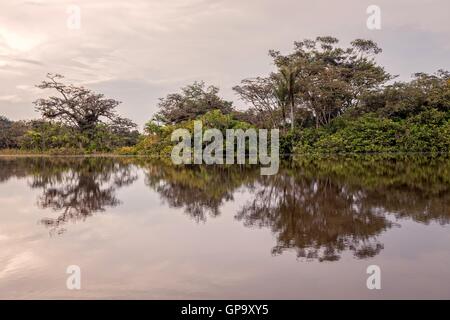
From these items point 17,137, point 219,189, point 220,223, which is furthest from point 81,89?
point 220,223

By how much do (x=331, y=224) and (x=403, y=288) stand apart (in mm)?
2309

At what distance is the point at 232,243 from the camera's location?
4.79 meters

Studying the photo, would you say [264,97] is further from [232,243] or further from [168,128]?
[232,243]

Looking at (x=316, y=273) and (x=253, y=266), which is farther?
(x=253, y=266)

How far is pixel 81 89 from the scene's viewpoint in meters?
38.2

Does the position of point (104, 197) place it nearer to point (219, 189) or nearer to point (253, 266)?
point (219, 189)

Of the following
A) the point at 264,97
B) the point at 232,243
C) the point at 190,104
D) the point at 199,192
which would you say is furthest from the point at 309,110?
the point at 232,243

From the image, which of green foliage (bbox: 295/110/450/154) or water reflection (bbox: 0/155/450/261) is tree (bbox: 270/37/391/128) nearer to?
green foliage (bbox: 295/110/450/154)

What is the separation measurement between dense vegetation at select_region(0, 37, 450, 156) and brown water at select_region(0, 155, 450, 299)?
19650 millimetres

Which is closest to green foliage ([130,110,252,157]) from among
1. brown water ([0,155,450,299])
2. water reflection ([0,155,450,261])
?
water reflection ([0,155,450,261])

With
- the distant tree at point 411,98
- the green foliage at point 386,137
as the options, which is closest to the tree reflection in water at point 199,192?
the green foliage at point 386,137

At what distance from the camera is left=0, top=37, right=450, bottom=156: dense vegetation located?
90.7 feet

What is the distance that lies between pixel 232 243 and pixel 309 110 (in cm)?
2878

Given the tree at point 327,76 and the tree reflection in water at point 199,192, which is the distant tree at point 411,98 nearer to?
the tree at point 327,76
